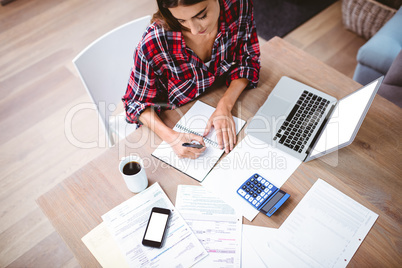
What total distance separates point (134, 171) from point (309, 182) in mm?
580

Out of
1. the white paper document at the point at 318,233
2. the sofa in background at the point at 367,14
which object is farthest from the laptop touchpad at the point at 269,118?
the sofa in background at the point at 367,14

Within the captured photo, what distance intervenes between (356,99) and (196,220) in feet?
2.15

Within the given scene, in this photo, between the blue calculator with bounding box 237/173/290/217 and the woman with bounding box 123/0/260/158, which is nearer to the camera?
the blue calculator with bounding box 237/173/290/217

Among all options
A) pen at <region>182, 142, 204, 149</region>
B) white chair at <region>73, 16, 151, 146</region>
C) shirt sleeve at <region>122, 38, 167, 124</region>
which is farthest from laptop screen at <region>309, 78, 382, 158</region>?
white chair at <region>73, 16, 151, 146</region>

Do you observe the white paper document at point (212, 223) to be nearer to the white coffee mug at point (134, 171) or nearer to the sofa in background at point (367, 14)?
the white coffee mug at point (134, 171)

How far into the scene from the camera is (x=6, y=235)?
1649 mm

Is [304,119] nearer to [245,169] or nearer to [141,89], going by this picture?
[245,169]

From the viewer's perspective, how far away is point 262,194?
0.94 metres

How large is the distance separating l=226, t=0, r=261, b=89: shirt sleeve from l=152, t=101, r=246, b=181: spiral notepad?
0.18 meters

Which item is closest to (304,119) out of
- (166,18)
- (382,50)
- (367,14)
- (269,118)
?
(269,118)

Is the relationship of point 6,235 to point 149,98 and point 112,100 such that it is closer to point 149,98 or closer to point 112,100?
point 112,100

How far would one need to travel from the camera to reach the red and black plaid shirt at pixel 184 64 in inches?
41.0

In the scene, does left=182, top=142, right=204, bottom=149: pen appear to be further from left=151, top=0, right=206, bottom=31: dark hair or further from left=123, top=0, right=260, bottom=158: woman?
left=151, top=0, right=206, bottom=31: dark hair

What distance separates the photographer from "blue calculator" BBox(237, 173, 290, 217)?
3.00ft
